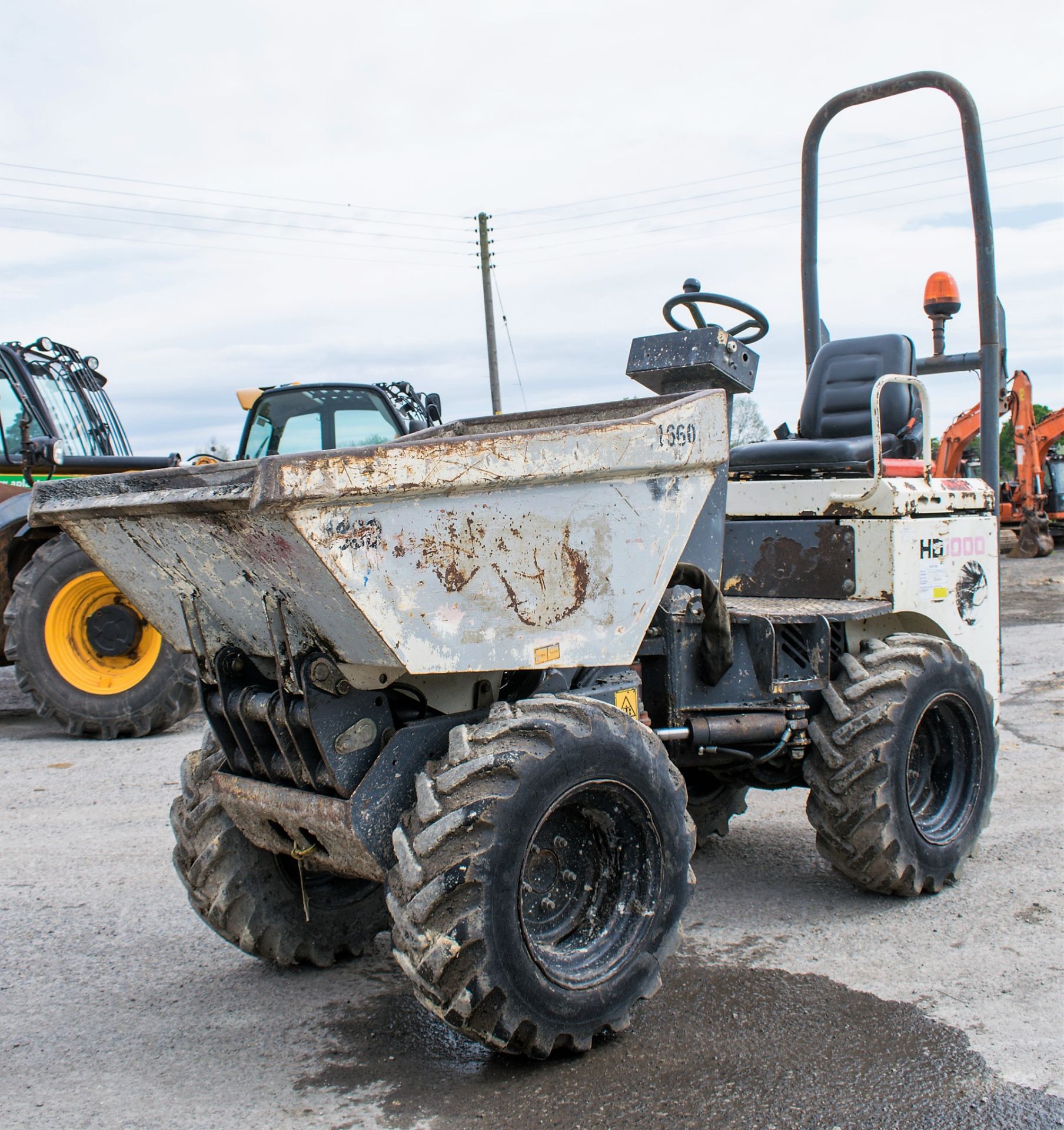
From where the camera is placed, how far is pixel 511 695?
3451 millimetres

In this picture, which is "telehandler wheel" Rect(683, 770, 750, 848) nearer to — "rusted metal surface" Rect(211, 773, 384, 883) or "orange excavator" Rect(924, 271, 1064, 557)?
"rusted metal surface" Rect(211, 773, 384, 883)

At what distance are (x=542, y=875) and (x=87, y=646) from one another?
527cm

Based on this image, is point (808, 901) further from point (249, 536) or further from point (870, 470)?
point (249, 536)

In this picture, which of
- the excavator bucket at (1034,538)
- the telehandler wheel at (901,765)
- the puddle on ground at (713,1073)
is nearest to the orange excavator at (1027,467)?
the excavator bucket at (1034,538)

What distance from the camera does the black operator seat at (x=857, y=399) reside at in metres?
5.46

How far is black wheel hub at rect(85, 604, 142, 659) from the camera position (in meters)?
7.50

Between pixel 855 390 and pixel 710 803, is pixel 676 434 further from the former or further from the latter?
pixel 855 390

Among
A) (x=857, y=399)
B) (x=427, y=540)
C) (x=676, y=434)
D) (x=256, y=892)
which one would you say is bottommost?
(x=256, y=892)

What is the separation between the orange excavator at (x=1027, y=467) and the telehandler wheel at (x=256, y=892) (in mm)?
14744

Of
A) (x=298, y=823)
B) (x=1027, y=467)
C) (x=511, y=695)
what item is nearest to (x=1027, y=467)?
(x=1027, y=467)

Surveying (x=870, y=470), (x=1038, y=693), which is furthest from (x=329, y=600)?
(x=1038, y=693)

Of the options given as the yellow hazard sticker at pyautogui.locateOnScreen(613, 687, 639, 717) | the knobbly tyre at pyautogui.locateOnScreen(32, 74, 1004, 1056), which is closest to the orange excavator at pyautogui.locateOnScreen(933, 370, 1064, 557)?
the knobbly tyre at pyautogui.locateOnScreen(32, 74, 1004, 1056)

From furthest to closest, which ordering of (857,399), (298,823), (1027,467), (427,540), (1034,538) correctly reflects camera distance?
(1027,467) < (1034,538) < (857,399) < (298,823) < (427,540)

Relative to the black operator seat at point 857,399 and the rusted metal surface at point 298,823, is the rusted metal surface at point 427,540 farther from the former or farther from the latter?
the black operator seat at point 857,399
